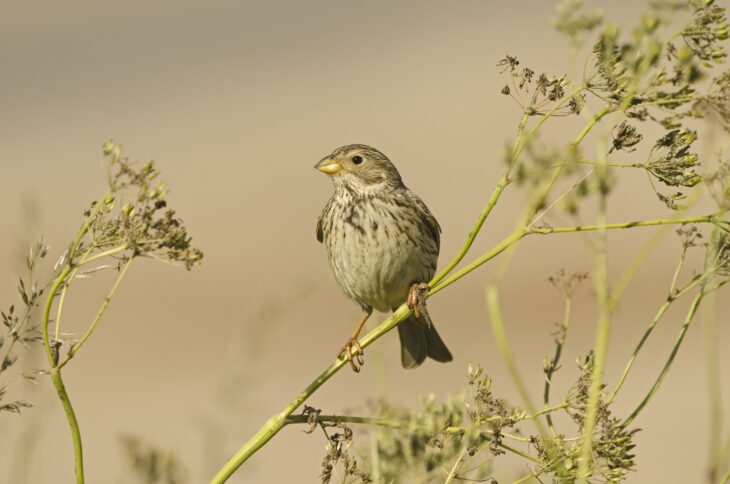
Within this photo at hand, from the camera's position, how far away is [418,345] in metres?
6.54

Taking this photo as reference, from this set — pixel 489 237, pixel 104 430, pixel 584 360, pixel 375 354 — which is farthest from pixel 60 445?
pixel 489 237

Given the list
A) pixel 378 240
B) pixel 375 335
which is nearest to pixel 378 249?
pixel 378 240

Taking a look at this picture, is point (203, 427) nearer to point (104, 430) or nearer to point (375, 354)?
point (375, 354)

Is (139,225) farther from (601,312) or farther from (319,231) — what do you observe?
(319,231)

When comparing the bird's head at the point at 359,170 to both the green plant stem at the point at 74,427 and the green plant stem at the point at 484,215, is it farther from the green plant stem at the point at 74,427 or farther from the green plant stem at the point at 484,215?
the green plant stem at the point at 74,427

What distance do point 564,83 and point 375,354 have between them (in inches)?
42.0

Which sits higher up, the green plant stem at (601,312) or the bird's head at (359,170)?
the bird's head at (359,170)

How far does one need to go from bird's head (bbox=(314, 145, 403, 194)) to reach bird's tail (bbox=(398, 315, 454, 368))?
2.58 ft

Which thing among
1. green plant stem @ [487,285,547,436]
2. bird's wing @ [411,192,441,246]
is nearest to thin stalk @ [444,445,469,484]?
green plant stem @ [487,285,547,436]

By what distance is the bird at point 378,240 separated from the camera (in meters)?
5.99

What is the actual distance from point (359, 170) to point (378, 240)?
62 cm

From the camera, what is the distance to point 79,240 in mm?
2844

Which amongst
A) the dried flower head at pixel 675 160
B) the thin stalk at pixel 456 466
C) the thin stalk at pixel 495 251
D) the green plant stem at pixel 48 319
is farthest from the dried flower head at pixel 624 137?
the green plant stem at pixel 48 319

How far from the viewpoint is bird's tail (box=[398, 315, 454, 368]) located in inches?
256
